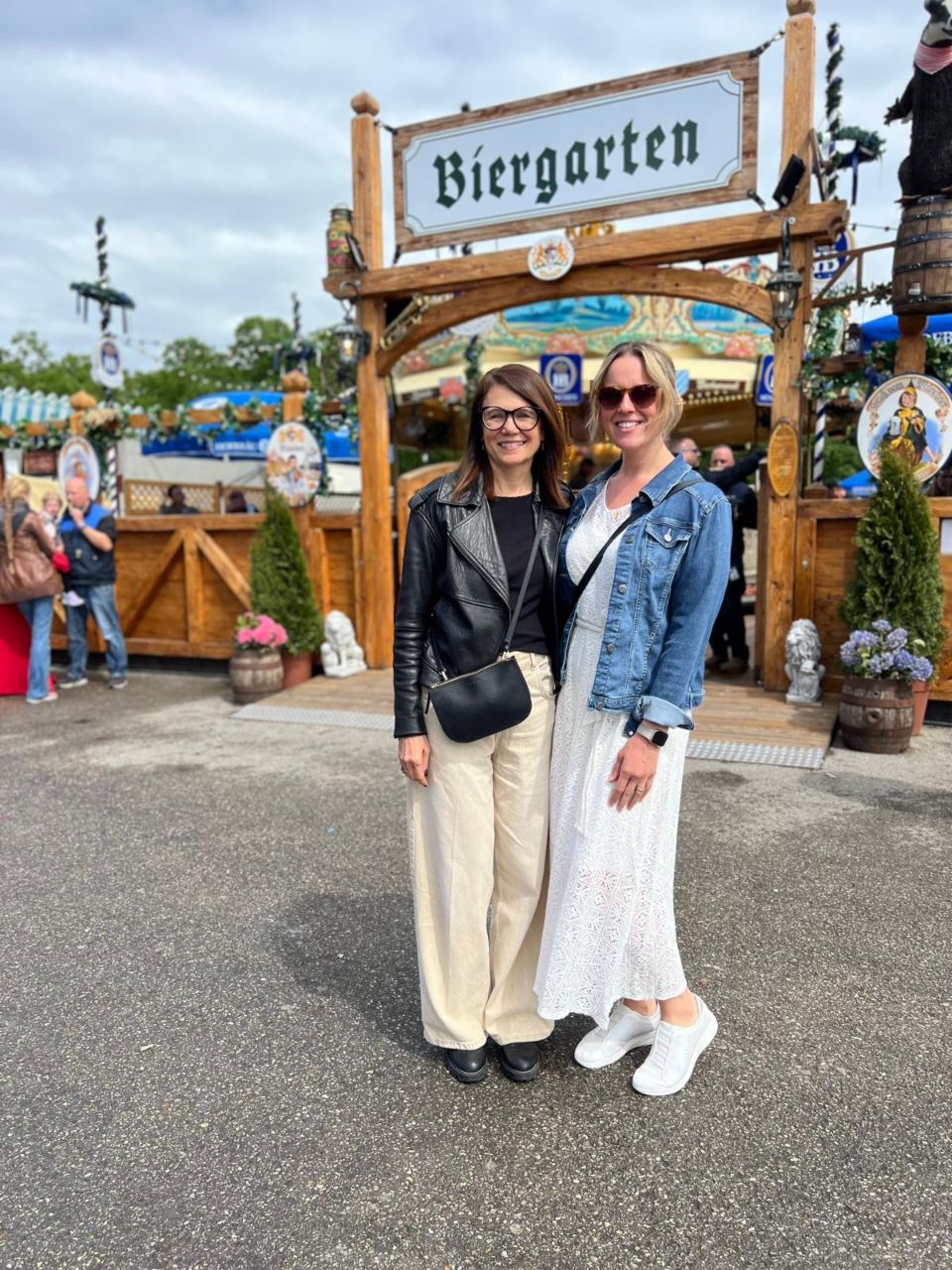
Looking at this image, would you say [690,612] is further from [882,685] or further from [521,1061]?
[882,685]

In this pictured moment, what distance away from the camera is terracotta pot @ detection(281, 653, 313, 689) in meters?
7.72

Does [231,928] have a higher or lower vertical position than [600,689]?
lower

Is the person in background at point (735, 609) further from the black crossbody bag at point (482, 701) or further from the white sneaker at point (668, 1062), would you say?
the black crossbody bag at point (482, 701)

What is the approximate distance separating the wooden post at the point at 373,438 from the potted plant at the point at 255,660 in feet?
3.22

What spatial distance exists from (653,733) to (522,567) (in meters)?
0.56

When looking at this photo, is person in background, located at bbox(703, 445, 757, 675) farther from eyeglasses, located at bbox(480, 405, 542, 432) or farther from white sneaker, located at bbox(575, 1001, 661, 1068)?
eyeglasses, located at bbox(480, 405, 542, 432)

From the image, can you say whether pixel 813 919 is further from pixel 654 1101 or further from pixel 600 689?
pixel 600 689

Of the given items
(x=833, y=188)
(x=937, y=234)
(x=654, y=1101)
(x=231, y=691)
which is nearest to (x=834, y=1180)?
(x=654, y=1101)

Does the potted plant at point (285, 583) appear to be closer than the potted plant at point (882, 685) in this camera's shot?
No

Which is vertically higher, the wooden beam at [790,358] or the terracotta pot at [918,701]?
the wooden beam at [790,358]

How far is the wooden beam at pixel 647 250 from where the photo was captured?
622cm

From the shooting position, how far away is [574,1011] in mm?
2357

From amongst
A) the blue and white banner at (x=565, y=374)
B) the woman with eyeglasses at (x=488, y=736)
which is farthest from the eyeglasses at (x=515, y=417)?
the blue and white banner at (x=565, y=374)

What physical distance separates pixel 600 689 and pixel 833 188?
916 cm
